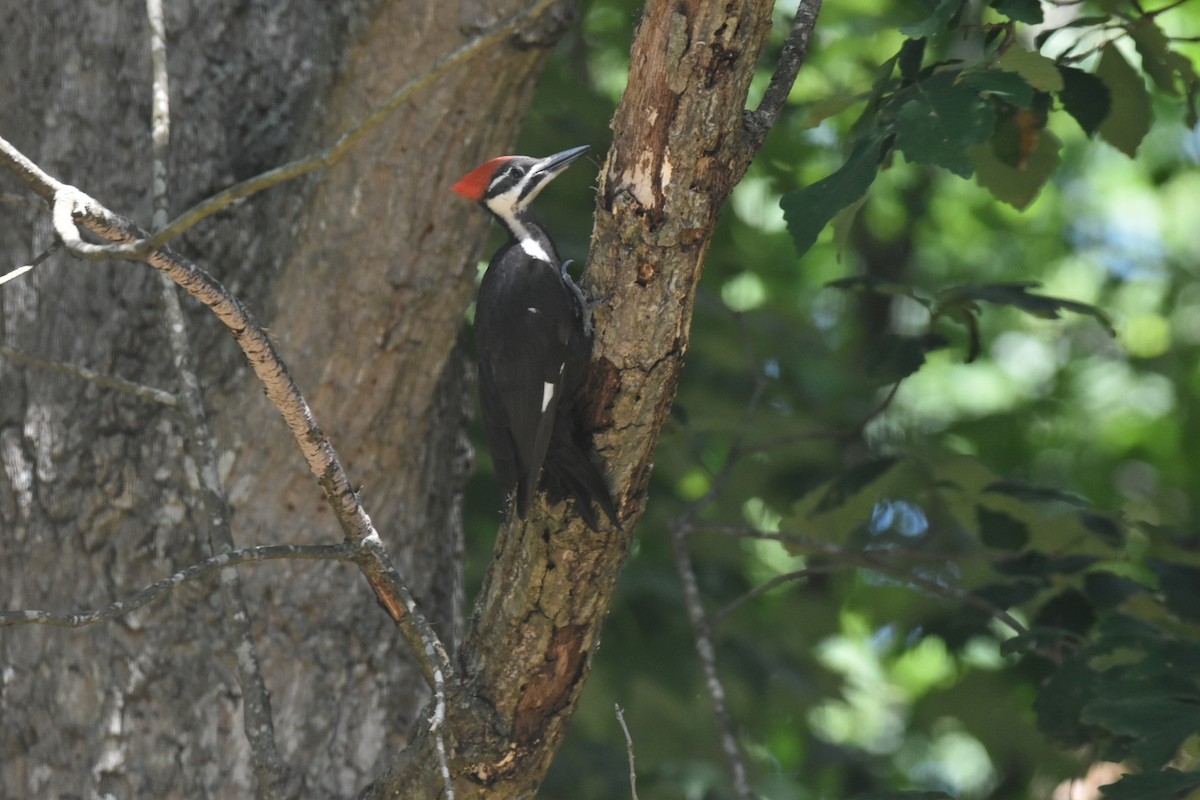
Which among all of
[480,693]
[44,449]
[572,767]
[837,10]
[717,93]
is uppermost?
[837,10]

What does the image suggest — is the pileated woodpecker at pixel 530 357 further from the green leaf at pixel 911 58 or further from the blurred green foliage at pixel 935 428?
the green leaf at pixel 911 58

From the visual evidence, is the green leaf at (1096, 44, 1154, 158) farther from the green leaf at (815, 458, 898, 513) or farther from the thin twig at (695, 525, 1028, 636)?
the thin twig at (695, 525, 1028, 636)

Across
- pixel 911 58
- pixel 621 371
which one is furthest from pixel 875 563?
pixel 911 58

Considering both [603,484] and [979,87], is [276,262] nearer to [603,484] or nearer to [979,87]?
[603,484]

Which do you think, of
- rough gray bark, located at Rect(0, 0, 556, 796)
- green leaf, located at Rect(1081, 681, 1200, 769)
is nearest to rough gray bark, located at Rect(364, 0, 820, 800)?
rough gray bark, located at Rect(0, 0, 556, 796)

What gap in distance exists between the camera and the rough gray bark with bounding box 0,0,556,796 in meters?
2.64

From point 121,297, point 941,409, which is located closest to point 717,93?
point 121,297

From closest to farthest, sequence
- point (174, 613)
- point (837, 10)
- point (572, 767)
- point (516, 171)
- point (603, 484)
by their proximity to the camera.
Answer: point (603, 484), point (174, 613), point (516, 171), point (572, 767), point (837, 10)

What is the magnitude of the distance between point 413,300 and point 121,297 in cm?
70

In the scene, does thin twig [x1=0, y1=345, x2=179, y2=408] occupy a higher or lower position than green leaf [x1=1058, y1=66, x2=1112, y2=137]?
higher

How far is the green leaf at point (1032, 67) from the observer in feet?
6.55

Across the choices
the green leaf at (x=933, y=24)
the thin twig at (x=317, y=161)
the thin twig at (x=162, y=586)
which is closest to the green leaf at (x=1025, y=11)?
the green leaf at (x=933, y=24)

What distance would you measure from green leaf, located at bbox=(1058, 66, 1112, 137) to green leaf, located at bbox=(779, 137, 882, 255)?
711 mm

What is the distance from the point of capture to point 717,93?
6.35 feet
